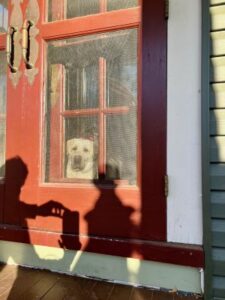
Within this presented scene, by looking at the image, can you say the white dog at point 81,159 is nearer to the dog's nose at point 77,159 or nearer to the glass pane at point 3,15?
the dog's nose at point 77,159

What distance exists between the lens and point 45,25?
1.57 meters

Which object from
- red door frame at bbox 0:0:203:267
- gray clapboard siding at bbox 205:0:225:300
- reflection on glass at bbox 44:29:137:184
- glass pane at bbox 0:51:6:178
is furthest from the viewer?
glass pane at bbox 0:51:6:178

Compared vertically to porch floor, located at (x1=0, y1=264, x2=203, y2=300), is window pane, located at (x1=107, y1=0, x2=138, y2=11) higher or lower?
higher

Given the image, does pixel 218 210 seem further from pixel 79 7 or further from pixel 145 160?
pixel 79 7

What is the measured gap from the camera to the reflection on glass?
1422 mm

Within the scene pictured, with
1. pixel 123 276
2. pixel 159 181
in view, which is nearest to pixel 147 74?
pixel 159 181

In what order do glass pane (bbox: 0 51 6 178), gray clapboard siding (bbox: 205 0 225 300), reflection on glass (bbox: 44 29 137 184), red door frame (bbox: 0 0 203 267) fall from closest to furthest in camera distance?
gray clapboard siding (bbox: 205 0 225 300), red door frame (bbox: 0 0 203 267), reflection on glass (bbox: 44 29 137 184), glass pane (bbox: 0 51 6 178)

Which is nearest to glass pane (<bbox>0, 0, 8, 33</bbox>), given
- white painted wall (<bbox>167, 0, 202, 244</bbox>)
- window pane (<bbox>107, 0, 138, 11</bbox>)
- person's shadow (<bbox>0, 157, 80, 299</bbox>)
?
window pane (<bbox>107, 0, 138, 11</bbox>)

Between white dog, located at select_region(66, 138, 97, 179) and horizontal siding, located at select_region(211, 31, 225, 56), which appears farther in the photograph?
white dog, located at select_region(66, 138, 97, 179)

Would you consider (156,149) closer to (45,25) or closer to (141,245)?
(141,245)

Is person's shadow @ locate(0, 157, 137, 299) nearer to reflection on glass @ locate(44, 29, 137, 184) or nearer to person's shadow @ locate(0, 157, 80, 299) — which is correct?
person's shadow @ locate(0, 157, 80, 299)

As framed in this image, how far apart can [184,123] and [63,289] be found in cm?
94

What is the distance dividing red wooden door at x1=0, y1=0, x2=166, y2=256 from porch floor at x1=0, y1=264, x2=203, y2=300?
6.3 inches

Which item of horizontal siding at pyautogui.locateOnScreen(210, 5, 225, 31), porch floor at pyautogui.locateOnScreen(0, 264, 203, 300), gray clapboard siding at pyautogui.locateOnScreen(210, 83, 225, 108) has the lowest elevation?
porch floor at pyautogui.locateOnScreen(0, 264, 203, 300)
